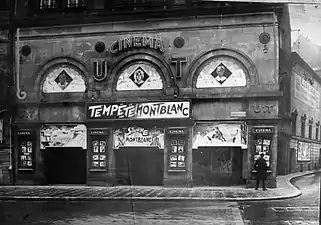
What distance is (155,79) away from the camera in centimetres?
187

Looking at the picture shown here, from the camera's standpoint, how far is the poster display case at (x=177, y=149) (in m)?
1.84

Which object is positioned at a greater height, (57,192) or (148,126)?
(148,126)

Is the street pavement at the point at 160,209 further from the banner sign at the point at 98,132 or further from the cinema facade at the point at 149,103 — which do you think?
the banner sign at the point at 98,132

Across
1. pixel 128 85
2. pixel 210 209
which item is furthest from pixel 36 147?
pixel 210 209

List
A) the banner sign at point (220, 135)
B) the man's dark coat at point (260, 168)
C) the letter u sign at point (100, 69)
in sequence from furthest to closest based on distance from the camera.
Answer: the letter u sign at point (100, 69) → the banner sign at point (220, 135) → the man's dark coat at point (260, 168)

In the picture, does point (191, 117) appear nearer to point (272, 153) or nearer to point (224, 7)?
point (272, 153)

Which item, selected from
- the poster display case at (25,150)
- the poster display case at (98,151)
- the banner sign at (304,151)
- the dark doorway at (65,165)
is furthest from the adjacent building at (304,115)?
the poster display case at (25,150)

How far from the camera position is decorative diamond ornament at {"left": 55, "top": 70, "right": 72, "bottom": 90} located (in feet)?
6.32

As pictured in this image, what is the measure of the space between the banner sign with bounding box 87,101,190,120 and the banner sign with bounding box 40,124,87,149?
10 centimetres

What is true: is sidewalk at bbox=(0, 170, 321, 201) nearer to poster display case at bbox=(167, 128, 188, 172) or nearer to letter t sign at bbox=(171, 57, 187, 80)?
poster display case at bbox=(167, 128, 188, 172)

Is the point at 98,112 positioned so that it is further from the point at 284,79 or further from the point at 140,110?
the point at 284,79

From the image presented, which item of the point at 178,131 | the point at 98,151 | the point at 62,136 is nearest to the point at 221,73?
the point at 178,131

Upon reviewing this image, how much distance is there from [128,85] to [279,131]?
0.75 m

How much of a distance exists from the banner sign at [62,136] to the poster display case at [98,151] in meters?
0.05
